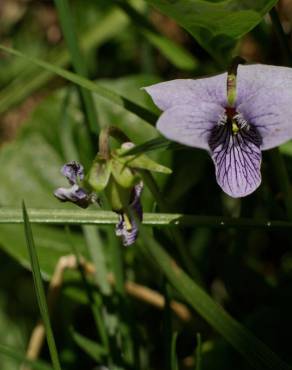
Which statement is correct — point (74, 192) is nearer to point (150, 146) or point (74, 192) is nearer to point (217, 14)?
point (150, 146)

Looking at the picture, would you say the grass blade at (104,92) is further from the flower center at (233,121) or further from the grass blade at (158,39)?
the grass blade at (158,39)

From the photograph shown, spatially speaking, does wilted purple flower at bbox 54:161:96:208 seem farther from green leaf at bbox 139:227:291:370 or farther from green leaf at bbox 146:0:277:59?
green leaf at bbox 146:0:277:59

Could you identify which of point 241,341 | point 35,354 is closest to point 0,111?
point 35,354

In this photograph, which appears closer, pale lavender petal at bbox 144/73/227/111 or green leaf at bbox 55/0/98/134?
pale lavender petal at bbox 144/73/227/111

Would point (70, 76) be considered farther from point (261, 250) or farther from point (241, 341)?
point (261, 250)

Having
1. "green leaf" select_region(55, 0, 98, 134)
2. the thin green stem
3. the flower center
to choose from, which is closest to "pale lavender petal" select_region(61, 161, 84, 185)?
the thin green stem

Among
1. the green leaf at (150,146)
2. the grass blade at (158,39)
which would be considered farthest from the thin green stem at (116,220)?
the grass blade at (158,39)
